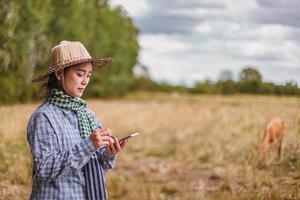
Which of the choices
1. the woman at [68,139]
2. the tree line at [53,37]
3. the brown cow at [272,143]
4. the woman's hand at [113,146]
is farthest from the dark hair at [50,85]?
the tree line at [53,37]

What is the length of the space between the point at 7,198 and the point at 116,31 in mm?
43771

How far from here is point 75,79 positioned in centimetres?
365

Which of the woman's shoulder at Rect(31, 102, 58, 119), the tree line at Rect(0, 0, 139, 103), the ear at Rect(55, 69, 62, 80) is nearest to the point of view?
the woman's shoulder at Rect(31, 102, 58, 119)

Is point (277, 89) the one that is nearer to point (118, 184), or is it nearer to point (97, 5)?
→ point (118, 184)

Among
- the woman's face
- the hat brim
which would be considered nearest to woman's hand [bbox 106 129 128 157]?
the woman's face

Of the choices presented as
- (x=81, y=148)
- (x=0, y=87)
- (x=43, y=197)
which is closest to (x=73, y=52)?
(x=81, y=148)

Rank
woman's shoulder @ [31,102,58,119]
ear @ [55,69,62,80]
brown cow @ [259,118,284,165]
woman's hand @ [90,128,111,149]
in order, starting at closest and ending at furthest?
woman's hand @ [90,128,111,149] < woman's shoulder @ [31,102,58,119] < ear @ [55,69,62,80] < brown cow @ [259,118,284,165]

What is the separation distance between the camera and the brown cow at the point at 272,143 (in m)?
7.38

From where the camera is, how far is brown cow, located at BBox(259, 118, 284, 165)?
738 cm

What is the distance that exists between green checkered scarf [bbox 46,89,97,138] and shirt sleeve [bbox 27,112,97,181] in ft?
0.62

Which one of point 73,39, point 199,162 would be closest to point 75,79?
point 199,162

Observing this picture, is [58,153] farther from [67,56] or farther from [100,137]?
[67,56]

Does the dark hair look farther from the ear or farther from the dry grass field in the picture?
the dry grass field

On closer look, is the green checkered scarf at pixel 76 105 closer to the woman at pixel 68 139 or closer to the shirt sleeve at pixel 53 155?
the woman at pixel 68 139
